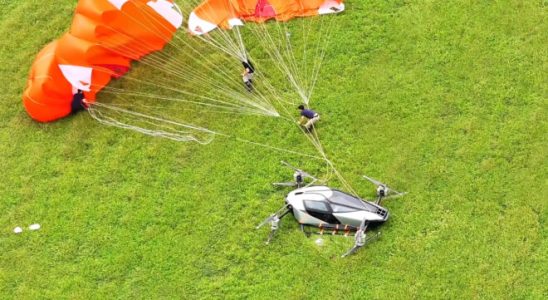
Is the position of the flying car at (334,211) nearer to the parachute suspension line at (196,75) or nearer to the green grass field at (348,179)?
the green grass field at (348,179)

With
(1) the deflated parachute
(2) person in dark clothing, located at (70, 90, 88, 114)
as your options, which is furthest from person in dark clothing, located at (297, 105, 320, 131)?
(2) person in dark clothing, located at (70, 90, 88, 114)

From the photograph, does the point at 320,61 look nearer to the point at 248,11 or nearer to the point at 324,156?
the point at 248,11

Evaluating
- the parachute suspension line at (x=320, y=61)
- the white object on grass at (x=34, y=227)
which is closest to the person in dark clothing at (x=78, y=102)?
the white object on grass at (x=34, y=227)

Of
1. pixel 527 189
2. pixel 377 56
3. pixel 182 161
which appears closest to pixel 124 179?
pixel 182 161

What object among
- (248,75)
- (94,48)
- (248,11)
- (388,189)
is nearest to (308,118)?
(248,75)

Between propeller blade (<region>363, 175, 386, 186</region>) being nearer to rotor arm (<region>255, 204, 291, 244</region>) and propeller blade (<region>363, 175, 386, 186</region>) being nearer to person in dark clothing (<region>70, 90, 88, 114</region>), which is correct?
rotor arm (<region>255, 204, 291, 244</region>)

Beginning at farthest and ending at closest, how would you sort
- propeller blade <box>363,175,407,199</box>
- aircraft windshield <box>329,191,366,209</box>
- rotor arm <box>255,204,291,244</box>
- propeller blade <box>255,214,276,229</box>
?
propeller blade <box>363,175,407,199</box>, propeller blade <box>255,214,276,229</box>, rotor arm <box>255,204,291,244</box>, aircraft windshield <box>329,191,366,209</box>
